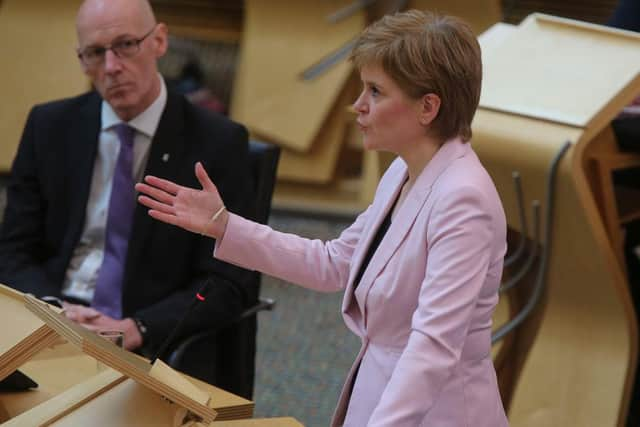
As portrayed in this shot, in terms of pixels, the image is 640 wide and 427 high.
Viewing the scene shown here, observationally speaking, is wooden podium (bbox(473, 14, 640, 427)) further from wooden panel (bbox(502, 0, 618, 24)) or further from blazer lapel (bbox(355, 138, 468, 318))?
wooden panel (bbox(502, 0, 618, 24))

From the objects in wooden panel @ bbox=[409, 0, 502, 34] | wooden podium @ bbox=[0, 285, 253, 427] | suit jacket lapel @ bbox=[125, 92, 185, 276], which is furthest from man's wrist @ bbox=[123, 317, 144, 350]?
wooden panel @ bbox=[409, 0, 502, 34]

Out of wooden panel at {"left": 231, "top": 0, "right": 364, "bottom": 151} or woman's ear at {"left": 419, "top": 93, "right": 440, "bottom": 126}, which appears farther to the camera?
wooden panel at {"left": 231, "top": 0, "right": 364, "bottom": 151}

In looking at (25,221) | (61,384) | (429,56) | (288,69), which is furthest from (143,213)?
(288,69)

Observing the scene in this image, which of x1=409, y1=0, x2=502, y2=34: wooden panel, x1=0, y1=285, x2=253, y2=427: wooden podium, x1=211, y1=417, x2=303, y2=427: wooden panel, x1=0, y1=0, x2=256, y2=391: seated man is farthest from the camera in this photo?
x1=409, y1=0, x2=502, y2=34: wooden panel

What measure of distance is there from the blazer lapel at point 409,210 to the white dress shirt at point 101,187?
100 cm

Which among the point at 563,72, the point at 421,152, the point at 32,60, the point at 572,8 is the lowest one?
the point at 32,60

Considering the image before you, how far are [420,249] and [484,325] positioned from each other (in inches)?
6.5

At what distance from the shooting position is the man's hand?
2.36 m

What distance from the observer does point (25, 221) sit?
2639 millimetres

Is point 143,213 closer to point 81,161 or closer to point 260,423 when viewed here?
point 81,161

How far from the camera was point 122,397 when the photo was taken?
61.2 inches

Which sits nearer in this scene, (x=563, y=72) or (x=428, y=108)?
(x=428, y=108)

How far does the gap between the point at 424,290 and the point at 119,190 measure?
1.18 meters

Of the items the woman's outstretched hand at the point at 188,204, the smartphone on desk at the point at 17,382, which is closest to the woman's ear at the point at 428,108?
the woman's outstretched hand at the point at 188,204
